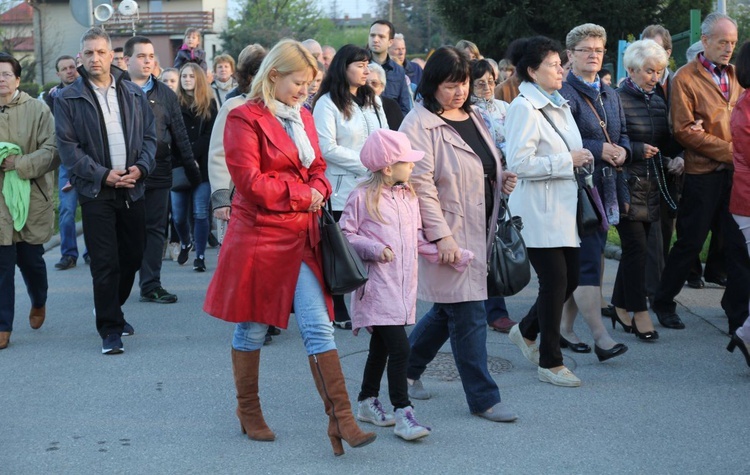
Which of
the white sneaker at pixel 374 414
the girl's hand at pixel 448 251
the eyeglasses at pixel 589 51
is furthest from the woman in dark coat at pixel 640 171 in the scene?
the white sneaker at pixel 374 414

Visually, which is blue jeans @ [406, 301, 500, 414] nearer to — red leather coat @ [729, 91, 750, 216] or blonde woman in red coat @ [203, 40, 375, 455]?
blonde woman in red coat @ [203, 40, 375, 455]

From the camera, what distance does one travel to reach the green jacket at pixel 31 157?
25.8 feet

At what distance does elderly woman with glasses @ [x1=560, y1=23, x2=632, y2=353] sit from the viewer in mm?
6945

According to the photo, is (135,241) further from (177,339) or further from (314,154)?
(314,154)

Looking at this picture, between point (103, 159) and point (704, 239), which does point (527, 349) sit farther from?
point (103, 159)

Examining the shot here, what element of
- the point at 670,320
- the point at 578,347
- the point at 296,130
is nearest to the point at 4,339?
the point at 296,130

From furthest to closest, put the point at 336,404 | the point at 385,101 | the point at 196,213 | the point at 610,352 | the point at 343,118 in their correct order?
the point at 196,213, the point at 385,101, the point at 343,118, the point at 610,352, the point at 336,404

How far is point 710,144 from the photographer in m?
7.60

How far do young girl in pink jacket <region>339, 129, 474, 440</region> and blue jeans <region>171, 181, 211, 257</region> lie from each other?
637 cm

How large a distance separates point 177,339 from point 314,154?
3.10 meters

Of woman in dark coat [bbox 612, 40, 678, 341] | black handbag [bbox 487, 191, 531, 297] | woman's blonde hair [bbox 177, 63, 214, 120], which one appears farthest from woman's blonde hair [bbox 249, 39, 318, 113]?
woman's blonde hair [bbox 177, 63, 214, 120]

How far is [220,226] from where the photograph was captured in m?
A: 6.77

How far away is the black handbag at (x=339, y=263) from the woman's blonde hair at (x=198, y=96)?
658 cm

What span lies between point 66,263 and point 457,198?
23.9ft
